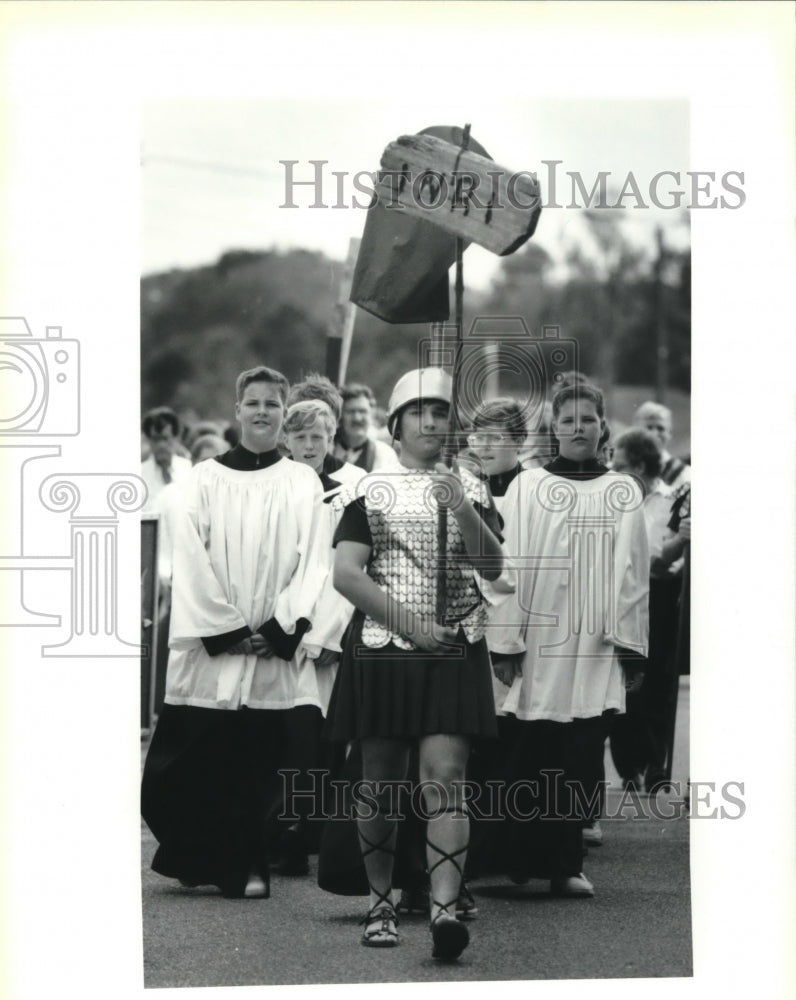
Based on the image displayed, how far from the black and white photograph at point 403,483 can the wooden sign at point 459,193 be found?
0.01m

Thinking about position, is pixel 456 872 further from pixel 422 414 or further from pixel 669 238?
pixel 669 238

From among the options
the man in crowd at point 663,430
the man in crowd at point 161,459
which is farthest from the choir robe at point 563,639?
the man in crowd at point 161,459

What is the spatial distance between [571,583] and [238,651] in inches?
39.7

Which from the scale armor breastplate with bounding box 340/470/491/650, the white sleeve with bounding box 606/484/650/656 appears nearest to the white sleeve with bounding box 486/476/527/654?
the scale armor breastplate with bounding box 340/470/491/650

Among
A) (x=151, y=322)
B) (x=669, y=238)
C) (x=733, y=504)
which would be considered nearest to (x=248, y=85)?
(x=151, y=322)

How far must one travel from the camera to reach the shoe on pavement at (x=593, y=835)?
8.96m

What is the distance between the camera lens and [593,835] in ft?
29.5

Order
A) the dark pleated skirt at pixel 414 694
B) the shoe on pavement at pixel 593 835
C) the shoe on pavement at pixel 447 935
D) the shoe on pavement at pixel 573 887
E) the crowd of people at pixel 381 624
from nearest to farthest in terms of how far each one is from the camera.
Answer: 1. the shoe on pavement at pixel 447 935
2. the dark pleated skirt at pixel 414 694
3. the crowd of people at pixel 381 624
4. the shoe on pavement at pixel 573 887
5. the shoe on pavement at pixel 593 835

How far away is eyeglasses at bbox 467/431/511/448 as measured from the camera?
8703 mm

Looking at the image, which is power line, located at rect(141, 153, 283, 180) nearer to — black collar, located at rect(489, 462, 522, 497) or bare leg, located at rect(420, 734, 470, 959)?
black collar, located at rect(489, 462, 522, 497)

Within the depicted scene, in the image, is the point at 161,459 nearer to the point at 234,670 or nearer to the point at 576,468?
the point at 234,670

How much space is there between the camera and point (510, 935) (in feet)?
28.4

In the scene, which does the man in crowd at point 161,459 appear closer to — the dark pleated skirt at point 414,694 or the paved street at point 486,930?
the dark pleated skirt at point 414,694

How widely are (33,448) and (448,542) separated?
122 cm
